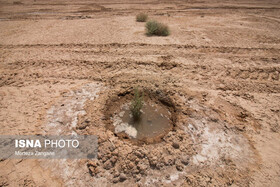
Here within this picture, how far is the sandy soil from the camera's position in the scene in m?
2.27

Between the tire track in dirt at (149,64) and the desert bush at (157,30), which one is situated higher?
the desert bush at (157,30)

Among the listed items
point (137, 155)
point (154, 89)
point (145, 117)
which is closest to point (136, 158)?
point (137, 155)

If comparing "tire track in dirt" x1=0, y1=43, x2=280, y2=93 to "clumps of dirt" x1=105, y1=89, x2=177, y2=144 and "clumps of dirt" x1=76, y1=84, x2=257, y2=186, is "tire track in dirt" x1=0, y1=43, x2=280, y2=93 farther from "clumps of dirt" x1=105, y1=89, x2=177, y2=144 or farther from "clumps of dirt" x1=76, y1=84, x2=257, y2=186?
"clumps of dirt" x1=76, y1=84, x2=257, y2=186

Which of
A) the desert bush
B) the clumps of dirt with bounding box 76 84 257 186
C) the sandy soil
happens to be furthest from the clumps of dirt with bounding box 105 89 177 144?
the desert bush

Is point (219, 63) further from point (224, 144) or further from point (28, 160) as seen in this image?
point (28, 160)

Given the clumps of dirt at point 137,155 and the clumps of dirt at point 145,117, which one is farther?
the clumps of dirt at point 145,117

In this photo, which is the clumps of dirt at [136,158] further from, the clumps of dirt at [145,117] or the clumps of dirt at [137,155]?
the clumps of dirt at [145,117]

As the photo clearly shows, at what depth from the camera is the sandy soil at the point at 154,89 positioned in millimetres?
2270

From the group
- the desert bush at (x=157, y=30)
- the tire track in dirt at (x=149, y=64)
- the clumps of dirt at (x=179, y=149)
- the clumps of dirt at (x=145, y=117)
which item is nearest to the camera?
the clumps of dirt at (x=179, y=149)

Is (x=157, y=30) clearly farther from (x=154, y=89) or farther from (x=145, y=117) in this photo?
(x=145, y=117)

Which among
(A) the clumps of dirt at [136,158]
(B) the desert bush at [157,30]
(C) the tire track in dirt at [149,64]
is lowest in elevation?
(A) the clumps of dirt at [136,158]

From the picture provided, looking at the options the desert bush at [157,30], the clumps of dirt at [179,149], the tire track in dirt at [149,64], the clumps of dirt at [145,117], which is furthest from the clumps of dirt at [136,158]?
the desert bush at [157,30]

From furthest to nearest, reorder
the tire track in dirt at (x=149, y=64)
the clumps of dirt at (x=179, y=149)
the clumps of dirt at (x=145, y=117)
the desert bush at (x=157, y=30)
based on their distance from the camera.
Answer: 1. the desert bush at (x=157, y=30)
2. the tire track in dirt at (x=149, y=64)
3. the clumps of dirt at (x=145, y=117)
4. the clumps of dirt at (x=179, y=149)

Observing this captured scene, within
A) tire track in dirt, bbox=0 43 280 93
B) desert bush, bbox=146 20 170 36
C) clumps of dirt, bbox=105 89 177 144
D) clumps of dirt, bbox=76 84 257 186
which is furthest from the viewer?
desert bush, bbox=146 20 170 36
